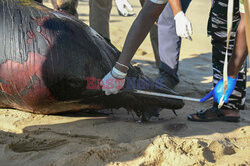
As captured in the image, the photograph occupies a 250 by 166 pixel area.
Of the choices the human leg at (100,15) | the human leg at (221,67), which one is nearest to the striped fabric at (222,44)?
the human leg at (221,67)

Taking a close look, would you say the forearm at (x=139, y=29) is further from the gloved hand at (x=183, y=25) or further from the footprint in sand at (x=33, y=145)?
the footprint in sand at (x=33, y=145)

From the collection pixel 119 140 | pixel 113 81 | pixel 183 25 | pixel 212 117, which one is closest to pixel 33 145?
pixel 119 140

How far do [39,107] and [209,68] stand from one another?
311cm

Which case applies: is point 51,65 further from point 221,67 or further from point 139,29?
point 221,67

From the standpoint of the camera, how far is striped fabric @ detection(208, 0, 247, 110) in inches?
95.2

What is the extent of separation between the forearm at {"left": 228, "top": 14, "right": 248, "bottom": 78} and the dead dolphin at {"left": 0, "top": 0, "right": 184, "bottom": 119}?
1.90 ft

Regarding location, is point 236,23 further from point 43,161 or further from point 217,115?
point 43,161

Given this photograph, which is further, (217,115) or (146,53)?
(146,53)

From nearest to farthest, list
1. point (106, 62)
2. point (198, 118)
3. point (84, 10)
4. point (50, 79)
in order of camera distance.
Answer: point (50, 79), point (106, 62), point (198, 118), point (84, 10)

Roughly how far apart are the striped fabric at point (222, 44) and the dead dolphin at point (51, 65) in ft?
1.94

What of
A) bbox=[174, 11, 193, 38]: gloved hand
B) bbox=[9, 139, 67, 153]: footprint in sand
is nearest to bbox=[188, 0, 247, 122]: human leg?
bbox=[174, 11, 193, 38]: gloved hand

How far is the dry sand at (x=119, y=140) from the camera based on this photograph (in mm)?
1772

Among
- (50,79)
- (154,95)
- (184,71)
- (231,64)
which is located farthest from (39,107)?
(184,71)

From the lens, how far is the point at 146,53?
17.3ft
